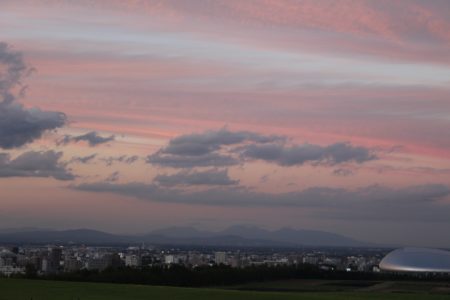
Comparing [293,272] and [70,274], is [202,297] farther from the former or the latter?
[293,272]

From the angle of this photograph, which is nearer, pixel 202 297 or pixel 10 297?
pixel 10 297

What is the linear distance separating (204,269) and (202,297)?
50.4m

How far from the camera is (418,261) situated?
176 m

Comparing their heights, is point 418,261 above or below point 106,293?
above

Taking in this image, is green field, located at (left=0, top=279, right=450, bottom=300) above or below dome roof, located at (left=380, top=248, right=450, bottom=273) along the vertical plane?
below

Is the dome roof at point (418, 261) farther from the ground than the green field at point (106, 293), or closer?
farther from the ground

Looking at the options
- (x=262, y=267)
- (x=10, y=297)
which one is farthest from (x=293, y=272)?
(x=10, y=297)

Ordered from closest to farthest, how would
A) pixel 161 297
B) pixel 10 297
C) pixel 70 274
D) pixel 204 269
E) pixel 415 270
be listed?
pixel 10 297 → pixel 161 297 → pixel 70 274 → pixel 204 269 → pixel 415 270

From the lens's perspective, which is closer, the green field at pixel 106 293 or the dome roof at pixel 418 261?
the green field at pixel 106 293

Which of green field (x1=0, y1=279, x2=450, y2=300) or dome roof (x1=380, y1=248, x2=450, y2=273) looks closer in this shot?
green field (x1=0, y1=279, x2=450, y2=300)

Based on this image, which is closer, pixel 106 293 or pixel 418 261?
pixel 106 293

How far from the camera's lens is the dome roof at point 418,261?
169 metres

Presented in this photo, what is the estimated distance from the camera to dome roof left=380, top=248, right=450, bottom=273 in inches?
6647

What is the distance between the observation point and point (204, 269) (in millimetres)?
117812
